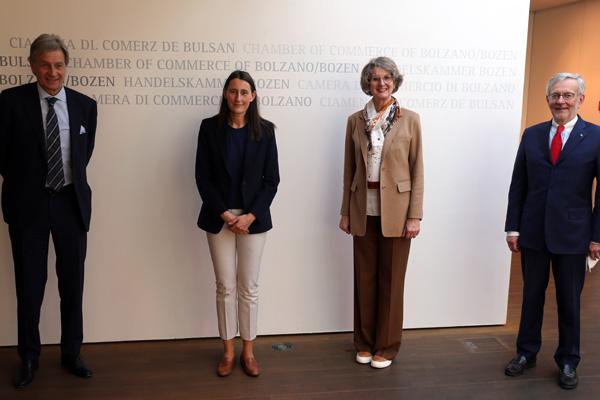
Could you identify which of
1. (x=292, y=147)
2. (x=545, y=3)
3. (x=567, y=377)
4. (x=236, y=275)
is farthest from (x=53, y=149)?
(x=545, y=3)

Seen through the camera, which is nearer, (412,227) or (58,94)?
(58,94)

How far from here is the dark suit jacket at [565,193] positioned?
2.97 m

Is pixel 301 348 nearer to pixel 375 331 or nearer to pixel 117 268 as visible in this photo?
pixel 375 331

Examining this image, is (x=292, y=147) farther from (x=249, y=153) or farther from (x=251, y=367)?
(x=251, y=367)

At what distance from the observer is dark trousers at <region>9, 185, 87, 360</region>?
302cm

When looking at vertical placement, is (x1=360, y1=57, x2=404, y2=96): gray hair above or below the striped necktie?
above

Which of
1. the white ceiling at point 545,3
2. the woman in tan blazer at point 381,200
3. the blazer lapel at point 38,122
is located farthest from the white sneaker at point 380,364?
the white ceiling at point 545,3

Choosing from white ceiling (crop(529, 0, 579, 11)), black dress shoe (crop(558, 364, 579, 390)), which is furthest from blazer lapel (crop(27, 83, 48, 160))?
white ceiling (crop(529, 0, 579, 11))

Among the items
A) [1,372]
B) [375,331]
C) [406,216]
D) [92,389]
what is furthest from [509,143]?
[1,372]

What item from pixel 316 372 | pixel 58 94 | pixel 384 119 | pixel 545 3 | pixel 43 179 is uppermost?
pixel 545 3

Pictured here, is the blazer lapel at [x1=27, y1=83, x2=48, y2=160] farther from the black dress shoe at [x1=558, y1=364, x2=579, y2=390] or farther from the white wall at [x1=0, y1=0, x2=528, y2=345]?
the black dress shoe at [x1=558, y1=364, x2=579, y2=390]

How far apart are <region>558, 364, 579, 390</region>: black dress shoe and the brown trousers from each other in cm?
92

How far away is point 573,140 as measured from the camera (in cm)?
298

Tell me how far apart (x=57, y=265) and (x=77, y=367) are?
0.60 meters
